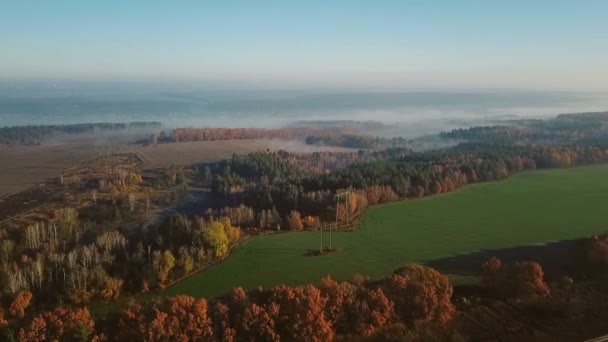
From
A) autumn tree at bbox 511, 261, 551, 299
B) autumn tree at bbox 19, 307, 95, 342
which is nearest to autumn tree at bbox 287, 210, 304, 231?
autumn tree at bbox 511, 261, 551, 299

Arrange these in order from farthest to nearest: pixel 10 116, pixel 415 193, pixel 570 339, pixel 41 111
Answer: pixel 41 111
pixel 10 116
pixel 415 193
pixel 570 339

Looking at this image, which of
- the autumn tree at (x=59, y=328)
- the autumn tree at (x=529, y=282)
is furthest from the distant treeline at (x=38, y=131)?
the autumn tree at (x=529, y=282)

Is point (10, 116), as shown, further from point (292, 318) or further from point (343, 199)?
point (292, 318)

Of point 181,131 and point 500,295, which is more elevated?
point 181,131

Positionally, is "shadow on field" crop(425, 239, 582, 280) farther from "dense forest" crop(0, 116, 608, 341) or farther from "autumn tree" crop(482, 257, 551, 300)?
"autumn tree" crop(482, 257, 551, 300)

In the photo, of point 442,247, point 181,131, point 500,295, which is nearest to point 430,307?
point 500,295

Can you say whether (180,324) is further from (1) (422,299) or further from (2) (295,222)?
(2) (295,222)
